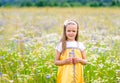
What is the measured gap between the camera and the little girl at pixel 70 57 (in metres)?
4.27

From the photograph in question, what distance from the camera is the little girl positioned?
14.0 ft

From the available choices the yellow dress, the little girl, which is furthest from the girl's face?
the yellow dress

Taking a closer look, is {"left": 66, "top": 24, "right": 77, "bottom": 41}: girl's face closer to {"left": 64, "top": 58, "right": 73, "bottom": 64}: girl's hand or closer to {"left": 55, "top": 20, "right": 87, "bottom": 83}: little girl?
{"left": 55, "top": 20, "right": 87, "bottom": 83}: little girl

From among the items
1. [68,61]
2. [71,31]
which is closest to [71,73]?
[68,61]

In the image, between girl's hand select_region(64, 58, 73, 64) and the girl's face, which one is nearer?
girl's hand select_region(64, 58, 73, 64)

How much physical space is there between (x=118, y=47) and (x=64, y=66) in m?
2.71

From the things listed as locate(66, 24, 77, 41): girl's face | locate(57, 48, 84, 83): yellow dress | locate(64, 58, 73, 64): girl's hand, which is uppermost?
locate(66, 24, 77, 41): girl's face

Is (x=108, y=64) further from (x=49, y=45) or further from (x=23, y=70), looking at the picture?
(x=49, y=45)

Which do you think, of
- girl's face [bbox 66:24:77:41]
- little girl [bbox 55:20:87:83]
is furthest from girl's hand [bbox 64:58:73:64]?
girl's face [bbox 66:24:77:41]

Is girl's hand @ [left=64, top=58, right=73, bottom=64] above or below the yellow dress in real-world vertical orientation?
above

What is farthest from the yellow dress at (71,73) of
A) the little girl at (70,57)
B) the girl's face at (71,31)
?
the girl's face at (71,31)

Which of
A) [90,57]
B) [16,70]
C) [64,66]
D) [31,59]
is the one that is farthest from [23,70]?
[64,66]

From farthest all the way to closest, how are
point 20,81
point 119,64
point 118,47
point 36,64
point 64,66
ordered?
point 118,47
point 36,64
point 119,64
point 20,81
point 64,66

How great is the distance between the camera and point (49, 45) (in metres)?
7.06
